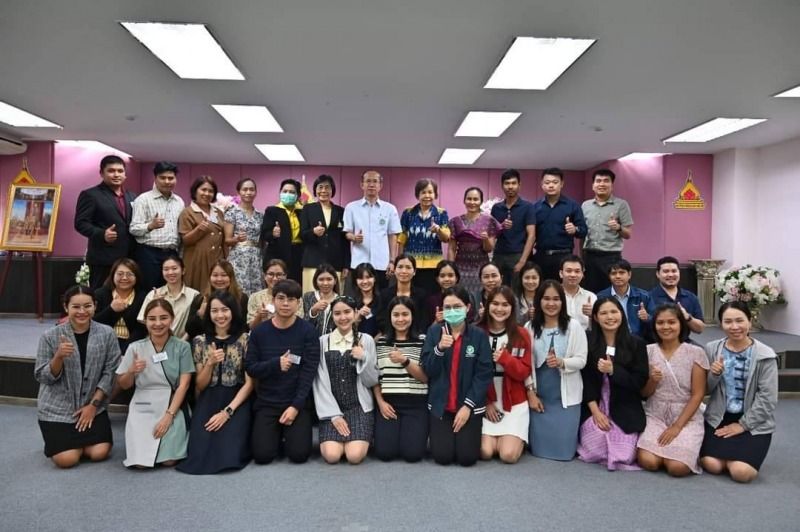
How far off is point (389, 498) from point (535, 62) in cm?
417

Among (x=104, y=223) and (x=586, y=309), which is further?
(x=104, y=223)

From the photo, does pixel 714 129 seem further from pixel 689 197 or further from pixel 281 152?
pixel 281 152

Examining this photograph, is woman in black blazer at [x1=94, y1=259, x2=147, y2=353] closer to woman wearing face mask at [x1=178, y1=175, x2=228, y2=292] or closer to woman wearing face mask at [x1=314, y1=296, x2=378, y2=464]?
woman wearing face mask at [x1=178, y1=175, x2=228, y2=292]

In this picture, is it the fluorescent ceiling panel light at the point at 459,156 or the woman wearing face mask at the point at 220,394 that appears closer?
the woman wearing face mask at the point at 220,394

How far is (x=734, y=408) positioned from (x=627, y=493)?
38.2 inches

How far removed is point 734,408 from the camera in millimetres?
3389

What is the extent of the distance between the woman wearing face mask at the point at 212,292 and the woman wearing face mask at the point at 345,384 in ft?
2.54

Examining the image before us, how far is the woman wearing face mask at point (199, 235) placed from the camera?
183 inches

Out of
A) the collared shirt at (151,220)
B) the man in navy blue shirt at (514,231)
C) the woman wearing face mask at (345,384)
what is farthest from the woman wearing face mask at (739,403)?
the collared shirt at (151,220)

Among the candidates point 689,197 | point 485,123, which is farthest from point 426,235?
point 689,197

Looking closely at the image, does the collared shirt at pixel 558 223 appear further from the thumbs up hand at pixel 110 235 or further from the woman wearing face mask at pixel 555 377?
the thumbs up hand at pixel 110 235

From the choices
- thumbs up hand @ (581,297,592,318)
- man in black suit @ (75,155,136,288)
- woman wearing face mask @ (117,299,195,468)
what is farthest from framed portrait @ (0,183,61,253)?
thumbs up hand @ (581,297,592,318)

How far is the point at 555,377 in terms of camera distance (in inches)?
147

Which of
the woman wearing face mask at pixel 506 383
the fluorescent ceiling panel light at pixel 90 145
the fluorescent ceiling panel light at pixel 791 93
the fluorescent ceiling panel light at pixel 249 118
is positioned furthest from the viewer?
the fluorescent ceiling panel light at pixel 90 145
